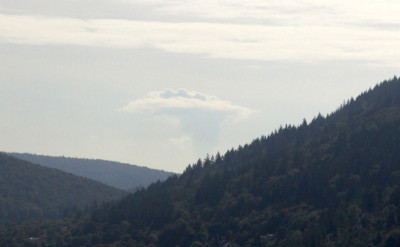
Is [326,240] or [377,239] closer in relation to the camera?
[377,239]

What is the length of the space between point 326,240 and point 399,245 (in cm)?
2440

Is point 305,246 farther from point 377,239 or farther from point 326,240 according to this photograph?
point 377,239

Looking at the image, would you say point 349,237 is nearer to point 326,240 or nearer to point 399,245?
point 326,240

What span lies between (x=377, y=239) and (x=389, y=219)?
12870 mm

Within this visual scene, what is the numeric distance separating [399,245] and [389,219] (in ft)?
63.2

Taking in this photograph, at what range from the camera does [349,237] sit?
196500 millimetres

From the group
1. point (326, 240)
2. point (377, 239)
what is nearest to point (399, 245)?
point (377, 239)

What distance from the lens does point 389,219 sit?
197000mm

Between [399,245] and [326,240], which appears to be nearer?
[399,245]

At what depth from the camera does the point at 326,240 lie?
200m

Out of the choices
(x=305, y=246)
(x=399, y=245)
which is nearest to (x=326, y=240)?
(x=305, y=246)

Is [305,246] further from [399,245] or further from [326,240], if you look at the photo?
[399,245]

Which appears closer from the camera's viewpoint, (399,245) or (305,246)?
(399,245)

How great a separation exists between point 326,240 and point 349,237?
5.65 metres
